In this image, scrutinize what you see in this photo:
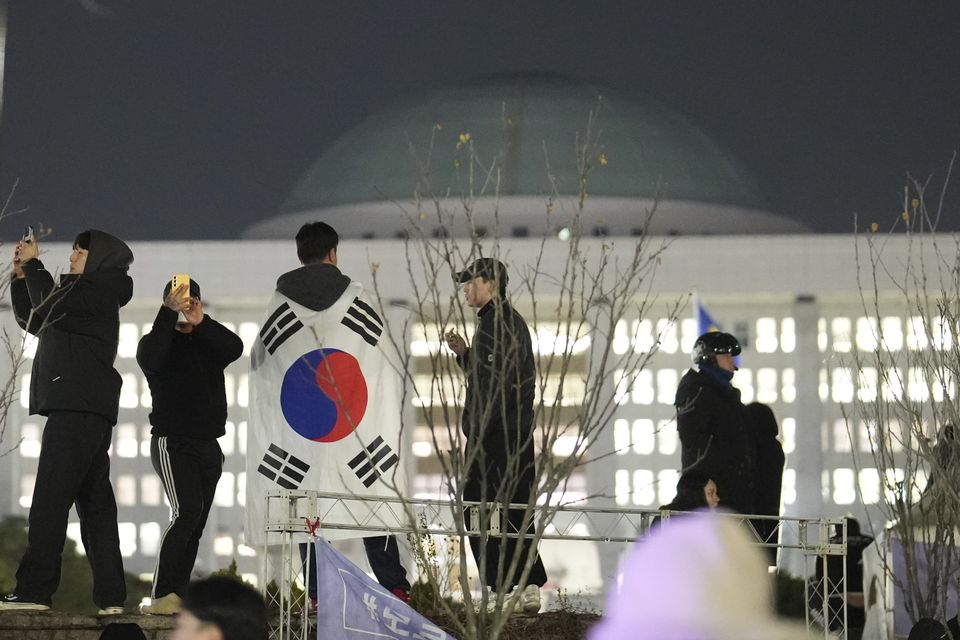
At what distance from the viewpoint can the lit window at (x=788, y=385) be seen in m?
35.6

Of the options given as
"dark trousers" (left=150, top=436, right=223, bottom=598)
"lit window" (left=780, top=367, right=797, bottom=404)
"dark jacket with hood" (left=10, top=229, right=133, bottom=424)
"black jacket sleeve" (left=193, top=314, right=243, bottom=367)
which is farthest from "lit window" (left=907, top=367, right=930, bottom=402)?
"lit window" (left=780, top=367, right=797, bottom=404)

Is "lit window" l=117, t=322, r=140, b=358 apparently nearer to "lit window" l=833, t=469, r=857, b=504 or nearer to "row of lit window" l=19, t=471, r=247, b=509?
"row of lit window" l=19, t=471, r=247, b=509

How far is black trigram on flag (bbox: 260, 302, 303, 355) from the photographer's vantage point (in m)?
7.98

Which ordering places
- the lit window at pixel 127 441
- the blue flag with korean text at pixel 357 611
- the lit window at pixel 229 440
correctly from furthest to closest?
the lit window at pixel 127 441, the lit window at pixel 229 440, the blue flag with korean text at pixel 357 611

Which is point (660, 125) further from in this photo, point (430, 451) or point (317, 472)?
point (317, 472)

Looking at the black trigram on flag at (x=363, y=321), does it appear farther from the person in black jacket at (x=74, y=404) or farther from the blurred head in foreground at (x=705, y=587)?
the blurred head in foreground at (x=705, y=587)

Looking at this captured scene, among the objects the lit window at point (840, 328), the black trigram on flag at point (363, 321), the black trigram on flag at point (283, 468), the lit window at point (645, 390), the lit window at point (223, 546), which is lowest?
the lit window at point (223, 546)

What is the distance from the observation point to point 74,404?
23.5 ft

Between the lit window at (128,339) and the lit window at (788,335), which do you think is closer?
the lit window at (128,339)

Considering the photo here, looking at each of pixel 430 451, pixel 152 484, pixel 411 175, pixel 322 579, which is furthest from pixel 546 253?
pixel 322 579

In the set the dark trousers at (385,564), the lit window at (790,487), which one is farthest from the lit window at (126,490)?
the dark trousers at (385,564)

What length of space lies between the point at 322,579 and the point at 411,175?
2230 inches

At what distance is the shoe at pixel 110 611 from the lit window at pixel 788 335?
3040 cm

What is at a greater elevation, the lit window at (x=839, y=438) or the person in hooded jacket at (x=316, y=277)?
the person in hooded jacket at (x=316, y=277)
